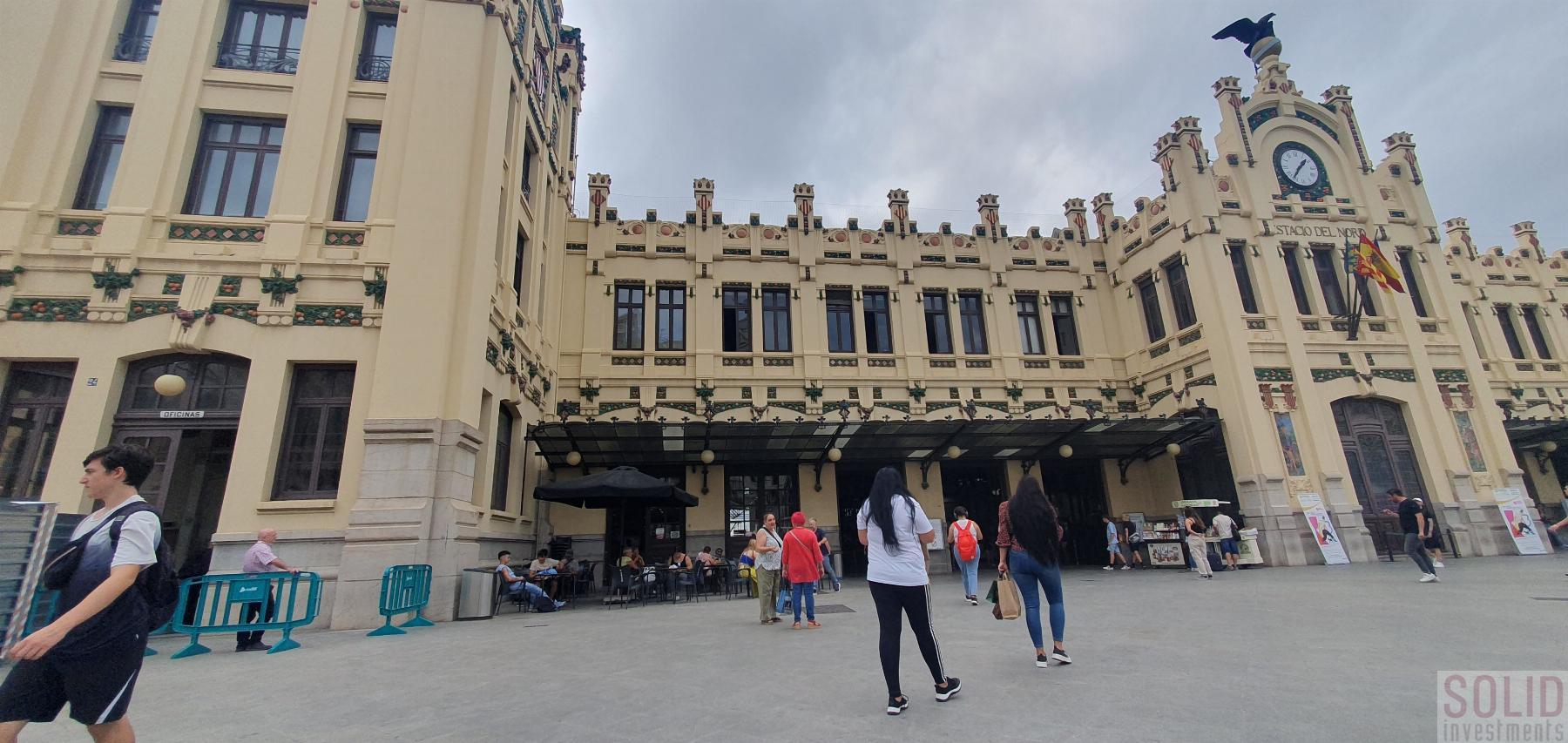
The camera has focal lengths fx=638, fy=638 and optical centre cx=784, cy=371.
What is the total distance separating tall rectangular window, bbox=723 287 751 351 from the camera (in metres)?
19.8

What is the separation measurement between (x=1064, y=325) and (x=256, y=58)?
23106 millimetres

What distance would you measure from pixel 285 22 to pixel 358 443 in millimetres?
9854

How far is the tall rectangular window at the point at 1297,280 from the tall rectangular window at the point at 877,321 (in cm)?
1215

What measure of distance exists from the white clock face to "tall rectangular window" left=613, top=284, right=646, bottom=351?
21382 mm

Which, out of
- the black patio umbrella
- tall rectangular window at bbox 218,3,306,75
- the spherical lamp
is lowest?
the black patio umbrella

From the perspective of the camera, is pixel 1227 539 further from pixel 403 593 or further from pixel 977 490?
pixel 403 593

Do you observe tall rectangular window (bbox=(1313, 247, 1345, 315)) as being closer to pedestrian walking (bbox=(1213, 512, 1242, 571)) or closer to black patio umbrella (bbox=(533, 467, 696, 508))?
pedestrian walking (bbox=(1213, 512, 1242, 571))

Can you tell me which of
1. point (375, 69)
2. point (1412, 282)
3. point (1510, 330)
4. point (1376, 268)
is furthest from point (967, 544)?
point (1510, 330)

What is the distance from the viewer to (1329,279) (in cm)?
2034

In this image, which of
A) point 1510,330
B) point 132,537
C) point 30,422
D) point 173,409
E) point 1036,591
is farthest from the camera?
point 1510,330

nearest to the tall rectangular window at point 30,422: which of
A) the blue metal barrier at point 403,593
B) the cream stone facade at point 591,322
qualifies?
the cream stone facade at point 591,322

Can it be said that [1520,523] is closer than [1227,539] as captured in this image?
No

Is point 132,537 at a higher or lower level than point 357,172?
lower

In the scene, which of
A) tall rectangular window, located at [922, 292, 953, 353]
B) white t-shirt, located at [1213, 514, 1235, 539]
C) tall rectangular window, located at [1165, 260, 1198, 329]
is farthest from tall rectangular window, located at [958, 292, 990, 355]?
white t-shirt, located at [1213, 514, 1235, 539]
